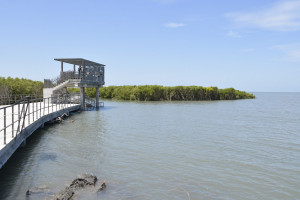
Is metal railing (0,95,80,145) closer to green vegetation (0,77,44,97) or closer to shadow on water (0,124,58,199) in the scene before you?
shadow on water (0,124,58,199)

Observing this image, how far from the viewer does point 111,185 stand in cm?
866

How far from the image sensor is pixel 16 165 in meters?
10.5

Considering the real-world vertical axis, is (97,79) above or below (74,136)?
above

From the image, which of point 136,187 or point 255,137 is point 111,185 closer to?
point 136,187

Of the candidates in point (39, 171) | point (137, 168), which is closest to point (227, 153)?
point (137, 168)

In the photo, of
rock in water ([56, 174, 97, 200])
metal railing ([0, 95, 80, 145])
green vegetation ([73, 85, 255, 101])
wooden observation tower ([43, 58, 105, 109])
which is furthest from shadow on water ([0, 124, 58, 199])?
green vegetation ([73, 85, 255, 101])

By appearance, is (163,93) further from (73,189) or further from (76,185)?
(73,189)

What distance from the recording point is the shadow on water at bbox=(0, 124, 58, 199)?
827 centimetres

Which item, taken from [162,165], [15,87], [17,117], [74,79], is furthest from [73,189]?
[15,87]

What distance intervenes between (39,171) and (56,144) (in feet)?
15.4

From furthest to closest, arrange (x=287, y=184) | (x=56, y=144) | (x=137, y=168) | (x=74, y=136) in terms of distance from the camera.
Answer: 1. (x=74, y=136)
2. (x=56, y=144)
3. (x=137, y=168)
4. (x=287, y=184)

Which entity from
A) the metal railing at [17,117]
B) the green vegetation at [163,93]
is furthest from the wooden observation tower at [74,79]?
the green vegetation at [163,93]

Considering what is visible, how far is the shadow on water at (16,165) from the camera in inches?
326

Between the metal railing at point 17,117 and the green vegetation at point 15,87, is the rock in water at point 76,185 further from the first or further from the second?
the green vegetation at point 15,87
